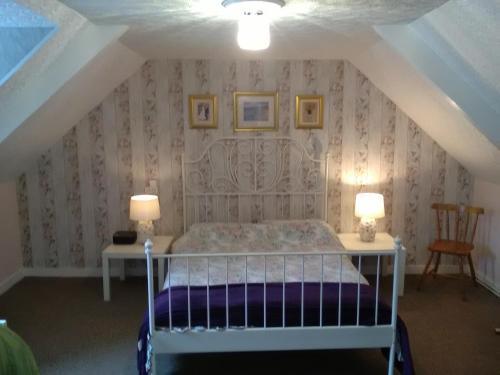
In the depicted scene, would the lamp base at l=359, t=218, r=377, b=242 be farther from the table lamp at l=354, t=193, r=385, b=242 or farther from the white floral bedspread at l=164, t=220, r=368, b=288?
the white floral bedspread at l=164, t=220, r=368, b=288

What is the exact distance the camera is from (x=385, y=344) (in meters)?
2.81

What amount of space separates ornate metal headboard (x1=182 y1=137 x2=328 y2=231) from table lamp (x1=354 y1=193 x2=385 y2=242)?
0.38 m

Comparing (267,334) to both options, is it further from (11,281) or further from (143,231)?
(11,281)

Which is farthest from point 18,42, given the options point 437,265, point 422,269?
point 422,269

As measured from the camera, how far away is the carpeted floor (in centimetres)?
308

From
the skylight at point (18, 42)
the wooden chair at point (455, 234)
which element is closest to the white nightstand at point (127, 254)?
the skylight at point (18, 42)

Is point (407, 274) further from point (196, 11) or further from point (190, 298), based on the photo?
point (196, 11)

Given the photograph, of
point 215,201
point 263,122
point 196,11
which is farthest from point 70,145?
point 196,11

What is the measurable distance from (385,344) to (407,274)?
7.00 feet

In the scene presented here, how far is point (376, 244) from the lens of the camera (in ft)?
14.3

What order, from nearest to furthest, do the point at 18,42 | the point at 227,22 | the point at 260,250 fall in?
the point at 227,22 < the point at 18,42 < the point at 260,250

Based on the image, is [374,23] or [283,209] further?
[283,209]

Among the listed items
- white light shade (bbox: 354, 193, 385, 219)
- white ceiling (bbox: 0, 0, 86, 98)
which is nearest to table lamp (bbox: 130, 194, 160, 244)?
white ceiling (bbox: 0, 0, 86, 98)

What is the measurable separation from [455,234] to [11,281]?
4.27m
